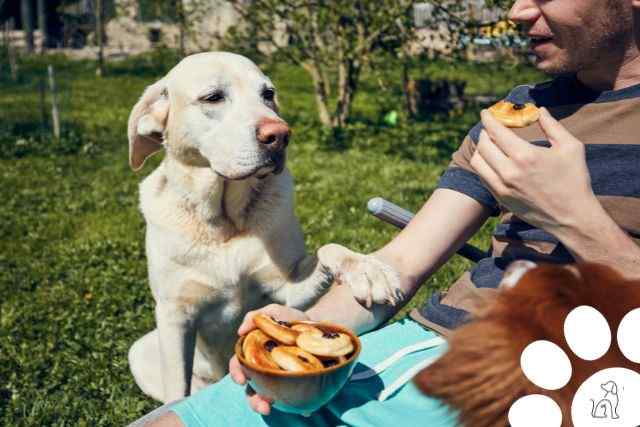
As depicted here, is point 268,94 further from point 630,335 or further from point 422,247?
point 630,335

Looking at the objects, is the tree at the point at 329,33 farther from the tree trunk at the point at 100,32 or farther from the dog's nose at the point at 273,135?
the tree trunk at the point at 100,32

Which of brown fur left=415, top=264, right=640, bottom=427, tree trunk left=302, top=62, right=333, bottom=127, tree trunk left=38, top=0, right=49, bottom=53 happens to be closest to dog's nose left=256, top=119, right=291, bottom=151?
brown fur left=415, top=264, right=640, bottom=427

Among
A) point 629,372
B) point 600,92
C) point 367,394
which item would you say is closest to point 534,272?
point 629,372

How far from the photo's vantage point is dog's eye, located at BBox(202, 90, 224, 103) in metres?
2.99

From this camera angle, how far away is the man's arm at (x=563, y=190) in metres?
1.55

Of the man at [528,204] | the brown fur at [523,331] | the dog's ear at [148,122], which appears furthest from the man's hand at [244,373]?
the dog's ear at [148,122]

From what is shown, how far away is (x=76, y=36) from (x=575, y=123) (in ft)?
74.6

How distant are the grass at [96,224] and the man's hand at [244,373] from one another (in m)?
1.66

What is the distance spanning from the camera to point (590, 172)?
1.86 metres

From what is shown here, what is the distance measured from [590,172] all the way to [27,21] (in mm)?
24380

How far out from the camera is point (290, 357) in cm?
156

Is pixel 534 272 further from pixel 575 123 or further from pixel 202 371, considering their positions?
pixel 202 371

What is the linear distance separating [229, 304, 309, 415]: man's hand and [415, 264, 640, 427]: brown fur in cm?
58

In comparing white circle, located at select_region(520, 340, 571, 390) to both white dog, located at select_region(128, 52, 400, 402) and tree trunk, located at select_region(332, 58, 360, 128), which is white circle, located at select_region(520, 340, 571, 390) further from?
tree trunk, located at select_region(332, 58, 360, 128)
